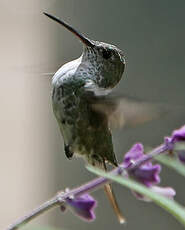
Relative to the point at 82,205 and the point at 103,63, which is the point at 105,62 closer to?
the point at 103,63

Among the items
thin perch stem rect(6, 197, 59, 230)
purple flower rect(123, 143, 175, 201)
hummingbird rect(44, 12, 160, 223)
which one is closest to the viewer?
thin perch stem rect(6, 197, 59, 230)

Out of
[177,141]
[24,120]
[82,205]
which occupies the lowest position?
[24,120]

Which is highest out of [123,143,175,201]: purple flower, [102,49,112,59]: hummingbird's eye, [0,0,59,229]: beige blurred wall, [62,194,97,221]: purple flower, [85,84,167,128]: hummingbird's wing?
[102,49,112,59]: hummingbird's eye

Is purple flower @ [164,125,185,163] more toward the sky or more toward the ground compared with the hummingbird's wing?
more toward the ground

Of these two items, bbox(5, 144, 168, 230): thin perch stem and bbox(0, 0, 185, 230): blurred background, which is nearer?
bbox(5, 144, 168, 230): thin perch stem

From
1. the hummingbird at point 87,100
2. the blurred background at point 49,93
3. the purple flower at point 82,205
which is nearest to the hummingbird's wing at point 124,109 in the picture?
the hummingbird at point 87,100

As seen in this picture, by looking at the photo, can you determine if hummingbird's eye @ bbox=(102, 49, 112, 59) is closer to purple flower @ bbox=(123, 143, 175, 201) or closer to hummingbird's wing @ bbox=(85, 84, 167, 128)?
hummingbird's wing @ bbox=(85, 84, 167, 128)

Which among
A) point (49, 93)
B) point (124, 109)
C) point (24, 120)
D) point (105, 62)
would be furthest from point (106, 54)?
point (24, 120)

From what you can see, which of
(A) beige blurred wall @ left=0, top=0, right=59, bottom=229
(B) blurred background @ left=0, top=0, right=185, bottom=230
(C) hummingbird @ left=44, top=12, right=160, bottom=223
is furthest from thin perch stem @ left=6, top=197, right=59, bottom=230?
(A) beige blurred wall @ left=0, top=0, right=59, bottom=229
